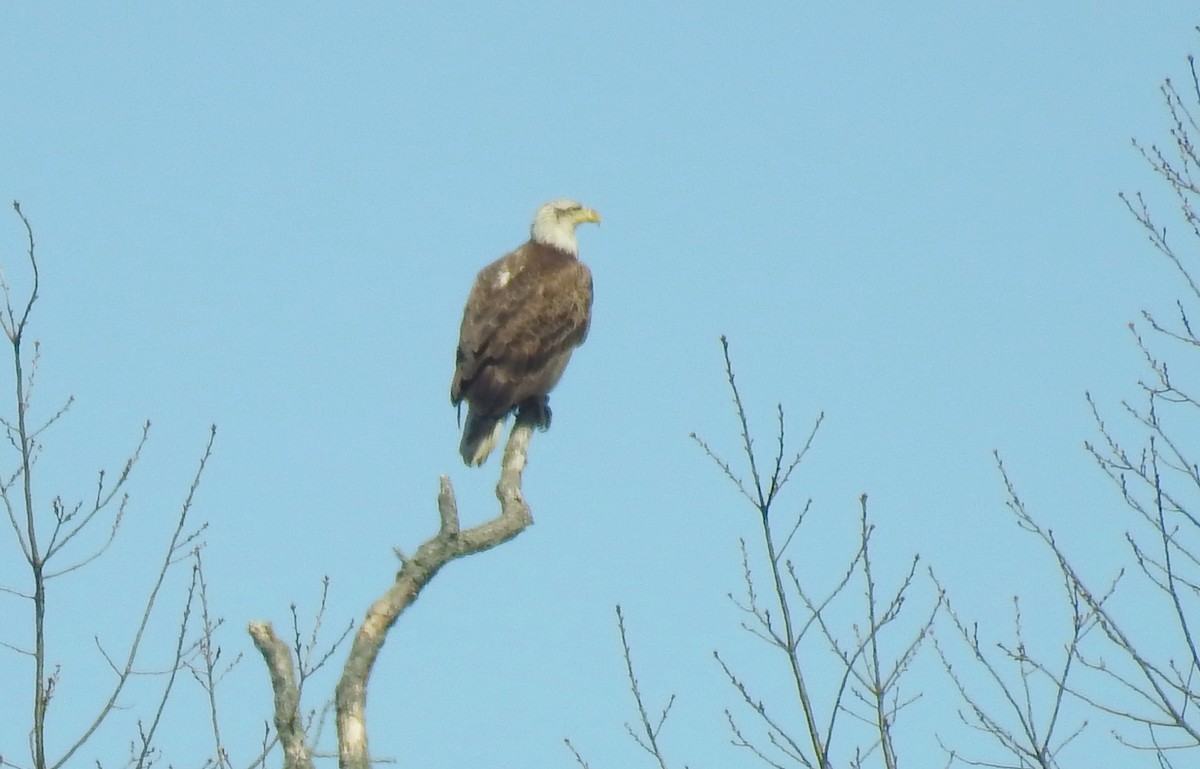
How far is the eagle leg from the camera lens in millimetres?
8719

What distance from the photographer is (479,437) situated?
8.63 meters

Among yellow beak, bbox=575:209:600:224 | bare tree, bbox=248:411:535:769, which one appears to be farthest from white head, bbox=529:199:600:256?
bare tree, bbox=248:411:535:769

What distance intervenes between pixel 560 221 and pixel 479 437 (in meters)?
2.03

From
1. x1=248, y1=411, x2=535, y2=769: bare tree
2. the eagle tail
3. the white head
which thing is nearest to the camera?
x1=248, y1=411, x2=535, y2=769: bare tree

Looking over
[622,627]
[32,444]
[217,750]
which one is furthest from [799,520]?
[32,444]

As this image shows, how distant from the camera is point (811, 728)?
5.06 meters

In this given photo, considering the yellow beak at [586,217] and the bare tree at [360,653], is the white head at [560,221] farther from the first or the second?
the bare tree at [360,653]

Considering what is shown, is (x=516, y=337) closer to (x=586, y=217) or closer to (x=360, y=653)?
(x=586, y=217)

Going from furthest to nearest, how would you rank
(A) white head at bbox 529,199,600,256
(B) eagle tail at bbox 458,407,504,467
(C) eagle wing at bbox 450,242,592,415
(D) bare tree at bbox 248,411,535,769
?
(A) white head at bbox 529,199,600,256 → (C) eagle wing at bbox 450,242,592,415 → (B) eagle tail at bbox 458,407,504,467 → (D) bare tree at bbox 248,411,535,769

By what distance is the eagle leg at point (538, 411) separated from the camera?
8719 millimetres

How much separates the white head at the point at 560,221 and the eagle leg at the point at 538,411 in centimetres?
134

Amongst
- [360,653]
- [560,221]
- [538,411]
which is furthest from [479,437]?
[360,653]

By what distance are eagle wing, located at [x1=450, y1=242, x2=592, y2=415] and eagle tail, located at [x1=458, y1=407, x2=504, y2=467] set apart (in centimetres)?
5

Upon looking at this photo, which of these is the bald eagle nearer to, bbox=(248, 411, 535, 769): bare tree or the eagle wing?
the eagle wing
